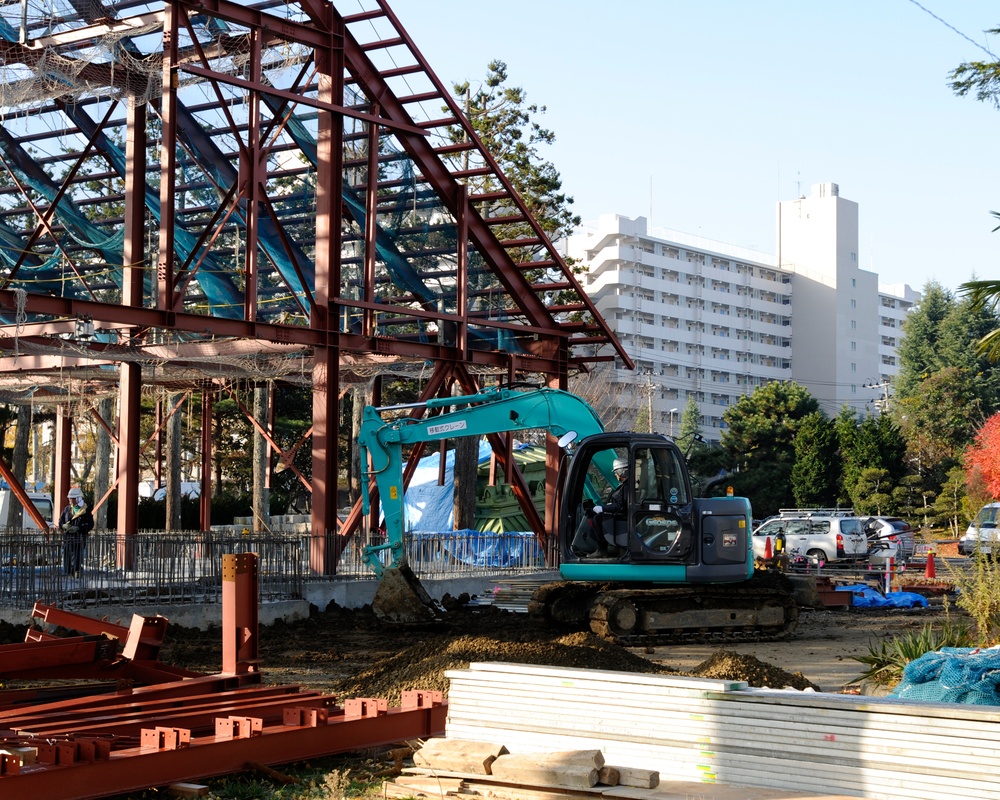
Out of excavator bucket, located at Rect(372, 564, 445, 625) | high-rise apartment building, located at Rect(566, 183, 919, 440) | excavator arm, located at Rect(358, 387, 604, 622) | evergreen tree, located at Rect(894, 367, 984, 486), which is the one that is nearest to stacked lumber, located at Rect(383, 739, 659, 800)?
excavator bucket, located at Rect(372, 564, 445, 625)

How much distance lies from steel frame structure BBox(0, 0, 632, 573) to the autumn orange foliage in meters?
24.5

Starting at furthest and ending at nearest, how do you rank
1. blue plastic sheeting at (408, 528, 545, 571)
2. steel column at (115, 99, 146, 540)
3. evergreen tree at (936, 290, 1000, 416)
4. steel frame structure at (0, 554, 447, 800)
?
evergreen tree at (936, 290, 1000, 416) < blue plastic sheeting at (408, 528, 545, 571) < steel column at (115, 99, 146, 540) < steel frame structure at (0, 554, 447, 800)

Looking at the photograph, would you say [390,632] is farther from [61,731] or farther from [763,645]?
[61,731]

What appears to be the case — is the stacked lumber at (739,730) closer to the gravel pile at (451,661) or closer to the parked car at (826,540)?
the gravel pile at (451,661)

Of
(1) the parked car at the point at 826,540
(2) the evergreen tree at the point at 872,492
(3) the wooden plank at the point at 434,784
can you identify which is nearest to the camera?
(3) the wooden plank at the point at 434,784

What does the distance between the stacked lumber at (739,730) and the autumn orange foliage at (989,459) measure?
41925 millimetres

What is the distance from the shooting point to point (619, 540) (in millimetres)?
Answer: 19828

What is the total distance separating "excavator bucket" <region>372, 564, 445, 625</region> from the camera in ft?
66.7

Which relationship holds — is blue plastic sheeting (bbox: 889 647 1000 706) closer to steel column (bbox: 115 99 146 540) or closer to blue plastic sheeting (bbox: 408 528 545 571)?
blue plastic sheeting (bbox: 408 528 545 571)

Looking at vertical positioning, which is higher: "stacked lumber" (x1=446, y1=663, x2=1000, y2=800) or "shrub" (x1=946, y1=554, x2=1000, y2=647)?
"shrub" (x1=946, y1=554, x2=1000, y2=647)

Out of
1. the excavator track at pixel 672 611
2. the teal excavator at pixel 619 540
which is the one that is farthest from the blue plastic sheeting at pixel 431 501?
the excavator track at pixel 672 611

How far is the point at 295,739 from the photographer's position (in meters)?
9.75

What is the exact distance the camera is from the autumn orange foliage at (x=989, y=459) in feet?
159

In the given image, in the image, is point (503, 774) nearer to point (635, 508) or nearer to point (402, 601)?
point (635, 508)
